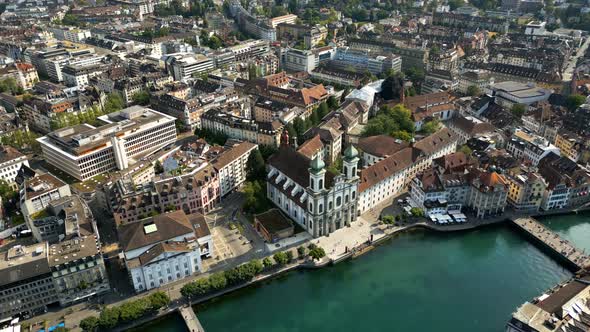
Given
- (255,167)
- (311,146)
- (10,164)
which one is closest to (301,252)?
(255,167)

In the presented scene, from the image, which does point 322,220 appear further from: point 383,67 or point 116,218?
point 383,67

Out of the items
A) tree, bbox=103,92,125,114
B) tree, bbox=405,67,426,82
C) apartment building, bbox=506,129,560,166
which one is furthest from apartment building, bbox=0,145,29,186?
tree, bbox=405,67,426,82

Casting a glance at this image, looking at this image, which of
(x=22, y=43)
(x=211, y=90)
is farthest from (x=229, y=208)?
(x=22, y=43)

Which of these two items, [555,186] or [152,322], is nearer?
[152,322]

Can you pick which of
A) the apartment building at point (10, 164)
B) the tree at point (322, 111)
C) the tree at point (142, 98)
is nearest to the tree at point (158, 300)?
the apartment building at point (10, 164)

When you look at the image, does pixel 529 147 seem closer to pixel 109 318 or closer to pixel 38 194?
pixel 109 318

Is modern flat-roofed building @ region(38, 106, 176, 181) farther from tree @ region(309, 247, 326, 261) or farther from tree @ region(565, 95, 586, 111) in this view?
tree @ region(565, 95, 586, 111)
